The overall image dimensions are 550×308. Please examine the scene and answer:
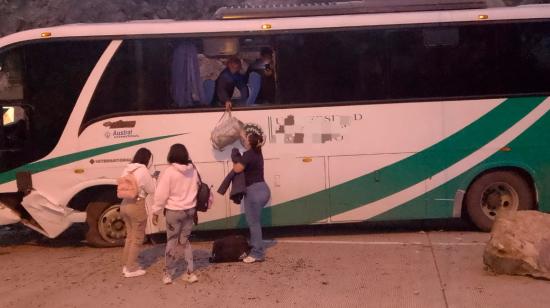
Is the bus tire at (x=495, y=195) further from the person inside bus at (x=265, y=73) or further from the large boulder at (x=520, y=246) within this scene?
the person inside bus at (x=265, y=73)

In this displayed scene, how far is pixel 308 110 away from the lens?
10023mm

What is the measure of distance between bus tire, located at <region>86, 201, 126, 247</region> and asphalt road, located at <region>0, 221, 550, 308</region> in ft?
0.49

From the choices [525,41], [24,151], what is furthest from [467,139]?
[24,151]

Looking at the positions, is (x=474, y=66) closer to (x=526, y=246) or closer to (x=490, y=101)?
(x=490, y=101)

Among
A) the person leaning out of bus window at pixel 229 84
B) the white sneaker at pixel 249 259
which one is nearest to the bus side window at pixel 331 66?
the person leaning out of bus window at pixel 229 84

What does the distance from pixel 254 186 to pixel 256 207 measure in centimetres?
26

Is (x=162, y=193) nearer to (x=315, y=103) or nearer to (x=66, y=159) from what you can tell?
(x=66, y=159)

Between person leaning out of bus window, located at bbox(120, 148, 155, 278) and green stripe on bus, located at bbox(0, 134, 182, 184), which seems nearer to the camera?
person leaning out of bus window, located at bbox(120, 148, 155, 278)

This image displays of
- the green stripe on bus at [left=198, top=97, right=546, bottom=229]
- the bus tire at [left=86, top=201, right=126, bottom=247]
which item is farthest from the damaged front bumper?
the green stripe on bus at [left=198, top=97, right=546, bottom=229]

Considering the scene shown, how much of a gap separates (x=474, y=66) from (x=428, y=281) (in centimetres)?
366

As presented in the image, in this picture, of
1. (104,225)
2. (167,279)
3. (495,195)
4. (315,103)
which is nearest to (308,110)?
(315,103)

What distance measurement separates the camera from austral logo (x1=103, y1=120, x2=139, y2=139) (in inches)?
389

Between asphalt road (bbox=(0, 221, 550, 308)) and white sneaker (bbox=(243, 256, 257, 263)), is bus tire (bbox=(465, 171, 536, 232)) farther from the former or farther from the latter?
white sneaker (bbox=(243, 256, 257, 263))

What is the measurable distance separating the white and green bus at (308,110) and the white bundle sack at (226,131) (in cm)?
13
